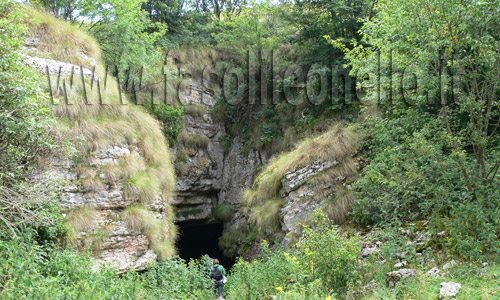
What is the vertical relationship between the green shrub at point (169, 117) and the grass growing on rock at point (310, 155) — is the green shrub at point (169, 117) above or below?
above

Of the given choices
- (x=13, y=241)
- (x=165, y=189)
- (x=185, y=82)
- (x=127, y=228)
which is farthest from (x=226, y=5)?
(x=13, y=241)

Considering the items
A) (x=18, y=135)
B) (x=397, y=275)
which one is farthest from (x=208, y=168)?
(x=397, y=275)

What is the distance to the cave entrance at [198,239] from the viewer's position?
51.4 ft

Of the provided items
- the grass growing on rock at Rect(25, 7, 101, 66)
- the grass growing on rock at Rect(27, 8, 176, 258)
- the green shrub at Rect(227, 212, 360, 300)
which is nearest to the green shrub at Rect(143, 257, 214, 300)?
the grass growing on rock at Rect(27, 8, 176, 258)

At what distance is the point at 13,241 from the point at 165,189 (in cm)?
416

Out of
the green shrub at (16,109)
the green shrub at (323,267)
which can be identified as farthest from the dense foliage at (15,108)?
the green shrub at (323,267)

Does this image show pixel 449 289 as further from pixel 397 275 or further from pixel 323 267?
pixel 323 267

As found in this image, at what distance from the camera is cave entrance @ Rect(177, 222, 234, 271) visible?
1568 cm

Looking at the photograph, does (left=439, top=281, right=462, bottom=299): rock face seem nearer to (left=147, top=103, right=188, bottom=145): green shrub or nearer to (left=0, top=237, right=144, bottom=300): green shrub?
(left=0, top=237, right=144, bottom=300): green shrub

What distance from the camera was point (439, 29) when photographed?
543 cm

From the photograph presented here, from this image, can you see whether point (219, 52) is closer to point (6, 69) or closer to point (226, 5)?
point (226, 5)

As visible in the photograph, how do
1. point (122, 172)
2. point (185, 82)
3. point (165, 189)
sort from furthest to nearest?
point (185, 82) < point (165, 189) < point (122, 172)

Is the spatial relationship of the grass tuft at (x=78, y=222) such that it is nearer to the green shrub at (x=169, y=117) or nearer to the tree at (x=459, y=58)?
the green shrub at (x=169, y=117)

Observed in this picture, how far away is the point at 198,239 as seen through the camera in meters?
16.6
